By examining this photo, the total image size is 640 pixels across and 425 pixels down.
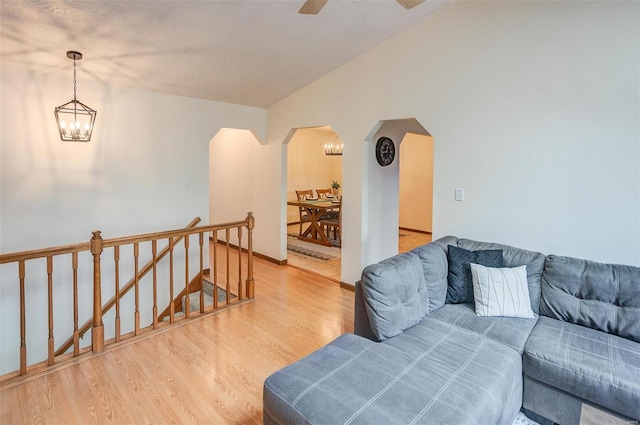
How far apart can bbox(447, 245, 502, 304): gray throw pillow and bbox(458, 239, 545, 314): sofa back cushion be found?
0.07 meters

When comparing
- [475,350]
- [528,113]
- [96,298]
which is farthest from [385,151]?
[96,298]

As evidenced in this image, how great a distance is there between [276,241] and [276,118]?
71.2 inches

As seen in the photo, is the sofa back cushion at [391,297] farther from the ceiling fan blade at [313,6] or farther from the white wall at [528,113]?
the ceiling fan blade at [313,6]

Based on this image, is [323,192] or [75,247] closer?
[75,247]

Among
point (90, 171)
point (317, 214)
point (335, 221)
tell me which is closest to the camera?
point (90, 171)

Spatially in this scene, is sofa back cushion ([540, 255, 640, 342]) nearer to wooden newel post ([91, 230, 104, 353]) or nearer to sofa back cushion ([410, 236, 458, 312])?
sofa back cushion ([410, 236, 458, 312])

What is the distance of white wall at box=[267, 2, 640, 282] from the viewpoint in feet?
8.16

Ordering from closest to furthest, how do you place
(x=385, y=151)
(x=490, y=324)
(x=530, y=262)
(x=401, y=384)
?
(x=401, y=384), (x=490, y=324), (x=530, y=262), (x=385, y=151)

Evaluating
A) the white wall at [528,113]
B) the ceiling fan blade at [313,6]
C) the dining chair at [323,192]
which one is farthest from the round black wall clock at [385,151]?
the dining chair at [323,192]

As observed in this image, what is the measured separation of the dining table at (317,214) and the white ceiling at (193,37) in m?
2.71

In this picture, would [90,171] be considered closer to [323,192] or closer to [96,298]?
[96,298]

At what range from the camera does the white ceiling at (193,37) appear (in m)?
2.57

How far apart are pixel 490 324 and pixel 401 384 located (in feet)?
3.44

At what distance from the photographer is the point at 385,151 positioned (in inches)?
183
